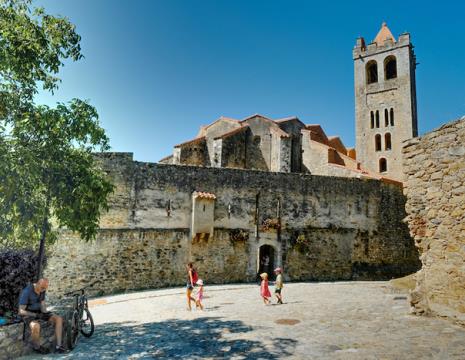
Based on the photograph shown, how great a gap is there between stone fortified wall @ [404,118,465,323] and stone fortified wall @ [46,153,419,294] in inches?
482

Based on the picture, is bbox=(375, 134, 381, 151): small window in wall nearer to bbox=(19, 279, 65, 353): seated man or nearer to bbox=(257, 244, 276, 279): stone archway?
bbox=(257, 244, 276, 279): stone archway

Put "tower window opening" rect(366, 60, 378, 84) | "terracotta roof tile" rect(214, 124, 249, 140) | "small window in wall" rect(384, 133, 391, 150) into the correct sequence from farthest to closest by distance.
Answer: "tower window opening" rect(366, 60, 378, 84) → "small window in wall" rect(384, 133, 391, 150) → "terracotta roof tile" rect(214, 124, 249, 140)

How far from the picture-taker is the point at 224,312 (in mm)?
11711

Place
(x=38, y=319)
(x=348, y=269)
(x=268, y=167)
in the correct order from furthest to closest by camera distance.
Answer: (x=268, y=167) < (x=348, y=269) < (x=38, y=319)

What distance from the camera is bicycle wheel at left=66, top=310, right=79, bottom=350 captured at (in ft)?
26.1

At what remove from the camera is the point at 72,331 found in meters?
8.30

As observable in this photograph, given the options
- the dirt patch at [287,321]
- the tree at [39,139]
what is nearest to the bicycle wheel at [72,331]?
the tree at [39,139]

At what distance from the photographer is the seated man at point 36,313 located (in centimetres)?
738

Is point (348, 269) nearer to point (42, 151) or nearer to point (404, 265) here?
point (404, 265)

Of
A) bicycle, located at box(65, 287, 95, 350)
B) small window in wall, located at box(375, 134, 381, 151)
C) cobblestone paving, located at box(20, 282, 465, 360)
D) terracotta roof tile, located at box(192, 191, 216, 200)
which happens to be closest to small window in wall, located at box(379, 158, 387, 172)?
small window in wall, located at box(375, 134, 381, 151)

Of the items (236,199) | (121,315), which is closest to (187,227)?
(236,199)

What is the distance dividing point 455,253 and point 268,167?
2100cm

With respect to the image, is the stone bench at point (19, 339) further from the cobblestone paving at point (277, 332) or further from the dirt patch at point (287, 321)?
the dirt patch at point (287, 321)

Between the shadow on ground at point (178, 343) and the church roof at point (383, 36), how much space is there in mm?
42872
